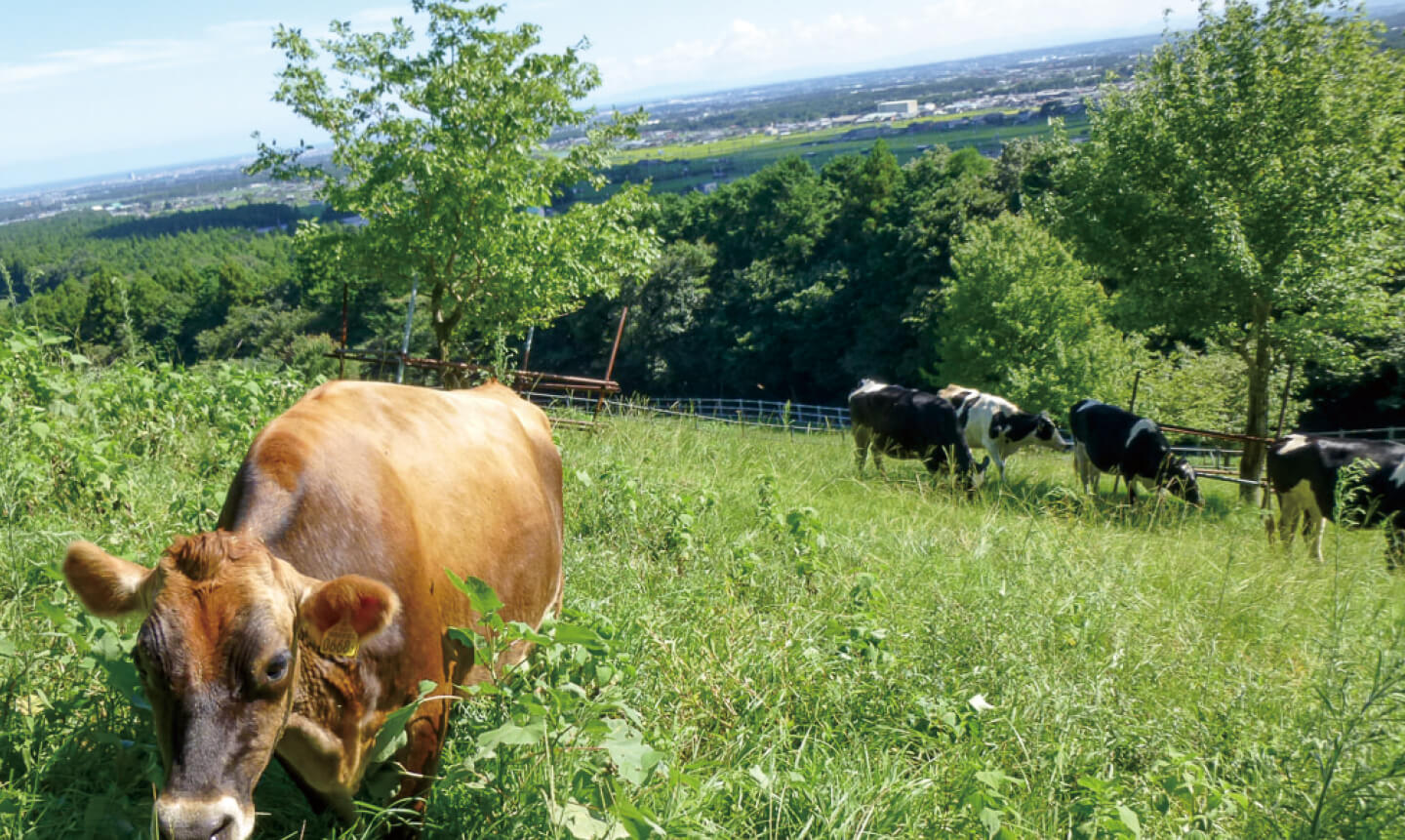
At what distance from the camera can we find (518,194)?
13.6m

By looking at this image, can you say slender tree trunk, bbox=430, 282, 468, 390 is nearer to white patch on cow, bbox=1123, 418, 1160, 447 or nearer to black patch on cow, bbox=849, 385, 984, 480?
black patch on cow, bbox=849, 385, 984, 480

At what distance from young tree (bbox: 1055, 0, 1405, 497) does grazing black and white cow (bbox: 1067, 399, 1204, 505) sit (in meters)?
4.02

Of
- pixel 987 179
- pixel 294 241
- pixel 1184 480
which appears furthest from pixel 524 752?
pixel 987 179

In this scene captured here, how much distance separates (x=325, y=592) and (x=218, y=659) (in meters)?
0.27

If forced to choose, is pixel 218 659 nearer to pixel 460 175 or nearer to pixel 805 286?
pixel 460 175

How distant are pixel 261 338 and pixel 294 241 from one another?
5368 centimetres

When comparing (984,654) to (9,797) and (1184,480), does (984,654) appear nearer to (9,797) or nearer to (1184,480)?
(9,797)

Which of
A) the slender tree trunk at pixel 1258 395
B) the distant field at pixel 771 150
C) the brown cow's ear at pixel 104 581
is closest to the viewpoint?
the brown cow's ear at pixel 104 581

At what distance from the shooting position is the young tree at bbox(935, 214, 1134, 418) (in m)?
26.4

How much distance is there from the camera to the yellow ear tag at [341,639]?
224 centimetres

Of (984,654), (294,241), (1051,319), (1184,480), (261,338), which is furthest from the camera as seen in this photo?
(261,338)

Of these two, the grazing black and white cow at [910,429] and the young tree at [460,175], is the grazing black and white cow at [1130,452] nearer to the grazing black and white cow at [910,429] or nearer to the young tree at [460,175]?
the grazing black and white cow at [910,429]

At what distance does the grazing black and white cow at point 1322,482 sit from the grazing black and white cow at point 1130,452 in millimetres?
1735

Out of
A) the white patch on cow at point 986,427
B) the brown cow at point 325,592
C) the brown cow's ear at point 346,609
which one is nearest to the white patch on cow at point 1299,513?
the white patch on cow at point 986,427
